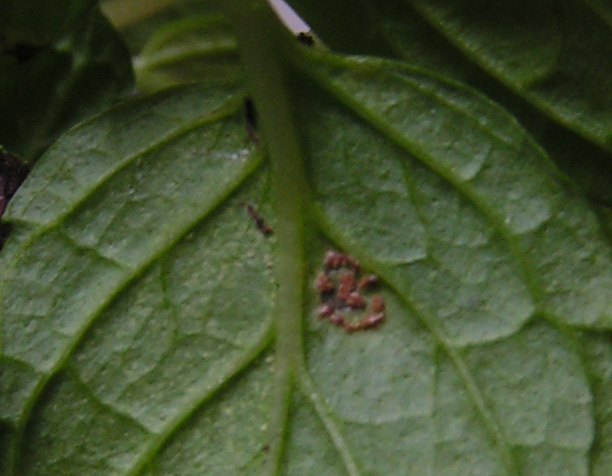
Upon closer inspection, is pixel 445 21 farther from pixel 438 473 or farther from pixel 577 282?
pixel 438 473

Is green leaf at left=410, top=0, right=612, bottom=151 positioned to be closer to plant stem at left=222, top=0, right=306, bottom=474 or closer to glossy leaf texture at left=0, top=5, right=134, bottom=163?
plant stem at left=222, top=0, right=306, bottom=474

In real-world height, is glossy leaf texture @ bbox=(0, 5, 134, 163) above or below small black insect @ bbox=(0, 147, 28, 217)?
above

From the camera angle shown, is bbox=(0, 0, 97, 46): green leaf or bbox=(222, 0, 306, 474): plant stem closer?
bbox=(222, 0, 306, 474): plant stem

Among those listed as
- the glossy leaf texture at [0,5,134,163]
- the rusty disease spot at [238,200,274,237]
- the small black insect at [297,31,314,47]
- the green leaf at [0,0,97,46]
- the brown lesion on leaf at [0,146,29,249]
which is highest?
the green leaf at [0,0,97,46]

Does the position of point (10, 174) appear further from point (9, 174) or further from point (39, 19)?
point (39, 19)

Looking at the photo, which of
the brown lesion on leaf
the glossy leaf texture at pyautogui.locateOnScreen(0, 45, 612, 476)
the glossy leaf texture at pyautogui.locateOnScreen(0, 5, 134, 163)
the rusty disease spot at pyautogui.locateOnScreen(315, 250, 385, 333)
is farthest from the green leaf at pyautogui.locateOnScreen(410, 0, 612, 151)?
the brown lesion on leaf

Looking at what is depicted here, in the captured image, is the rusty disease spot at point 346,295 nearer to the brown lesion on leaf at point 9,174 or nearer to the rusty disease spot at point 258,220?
the rusty disease spot at point 258,220

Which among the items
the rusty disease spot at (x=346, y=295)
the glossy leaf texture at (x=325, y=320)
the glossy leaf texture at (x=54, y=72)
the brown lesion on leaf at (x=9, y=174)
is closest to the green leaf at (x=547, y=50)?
the glossy leaf texture at (x=325, y=320)
